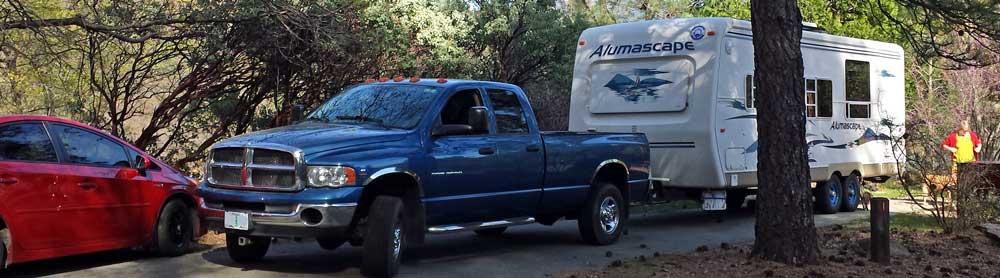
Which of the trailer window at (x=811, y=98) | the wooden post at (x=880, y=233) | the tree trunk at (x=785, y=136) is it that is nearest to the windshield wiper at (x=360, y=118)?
the tree trunk at (x=785, y=136)

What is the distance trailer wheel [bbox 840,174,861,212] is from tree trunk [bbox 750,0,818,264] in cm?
770

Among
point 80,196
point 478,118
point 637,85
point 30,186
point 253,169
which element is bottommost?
point 80,196

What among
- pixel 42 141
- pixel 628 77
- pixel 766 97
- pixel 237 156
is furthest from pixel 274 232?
pixel 628 77

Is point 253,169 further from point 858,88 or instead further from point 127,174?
point 858,88

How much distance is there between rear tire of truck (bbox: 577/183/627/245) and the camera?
11109mm

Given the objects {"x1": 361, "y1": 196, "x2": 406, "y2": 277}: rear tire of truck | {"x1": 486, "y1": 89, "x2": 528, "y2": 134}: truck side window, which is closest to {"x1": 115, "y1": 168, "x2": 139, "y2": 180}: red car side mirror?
{"x1": 361, "y1": 196, "x2": 406, "y2": 277}: rear tire of truck

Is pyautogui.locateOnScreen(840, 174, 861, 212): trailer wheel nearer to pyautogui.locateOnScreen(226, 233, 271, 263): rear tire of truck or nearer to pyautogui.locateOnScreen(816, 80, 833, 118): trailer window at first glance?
pyautogui.locateOnScreen(816, 80, 833, 118): trailer window

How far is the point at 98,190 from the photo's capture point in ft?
28.6

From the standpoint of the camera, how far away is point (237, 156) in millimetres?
8398

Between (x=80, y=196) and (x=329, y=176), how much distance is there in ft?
7.42

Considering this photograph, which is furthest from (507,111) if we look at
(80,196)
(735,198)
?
(735,198)

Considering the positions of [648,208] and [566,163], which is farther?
[648,208]

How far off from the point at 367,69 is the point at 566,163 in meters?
6.37

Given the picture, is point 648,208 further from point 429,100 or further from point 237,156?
point 237,156
